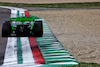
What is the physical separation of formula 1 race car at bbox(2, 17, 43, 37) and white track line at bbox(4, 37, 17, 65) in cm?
82

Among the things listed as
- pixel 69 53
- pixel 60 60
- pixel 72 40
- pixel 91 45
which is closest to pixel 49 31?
pixel 72 40

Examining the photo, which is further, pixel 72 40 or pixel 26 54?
pixel 72 40

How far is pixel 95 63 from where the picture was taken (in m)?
11.6

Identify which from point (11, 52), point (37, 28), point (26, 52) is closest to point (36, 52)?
point (26, 52)

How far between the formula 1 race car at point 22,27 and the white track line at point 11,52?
0.82m

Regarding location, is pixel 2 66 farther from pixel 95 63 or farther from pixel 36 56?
pixel 95 63

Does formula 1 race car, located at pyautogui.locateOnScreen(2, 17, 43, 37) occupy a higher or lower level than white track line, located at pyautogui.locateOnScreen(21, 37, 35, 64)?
higher

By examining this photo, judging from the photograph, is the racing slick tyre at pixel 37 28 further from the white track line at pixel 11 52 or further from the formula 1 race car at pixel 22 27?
the white track line at pixel 11 52

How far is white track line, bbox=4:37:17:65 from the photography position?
11.7 m

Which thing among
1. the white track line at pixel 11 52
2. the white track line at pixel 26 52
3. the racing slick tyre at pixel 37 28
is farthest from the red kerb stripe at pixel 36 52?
the white track line at pixel 11 52

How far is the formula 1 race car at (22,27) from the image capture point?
1399 centimetres

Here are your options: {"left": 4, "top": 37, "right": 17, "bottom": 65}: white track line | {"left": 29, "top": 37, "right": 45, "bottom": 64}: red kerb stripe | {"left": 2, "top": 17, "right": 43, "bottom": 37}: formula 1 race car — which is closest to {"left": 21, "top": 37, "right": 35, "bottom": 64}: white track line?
{"left": 29, "top": 37, "right": 45, "bottom": 64}: red kerb stripe

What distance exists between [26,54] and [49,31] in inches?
307

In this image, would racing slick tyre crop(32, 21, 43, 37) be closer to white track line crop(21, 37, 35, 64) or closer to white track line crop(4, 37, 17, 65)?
white track line crop(21, 37, 35, 64)
